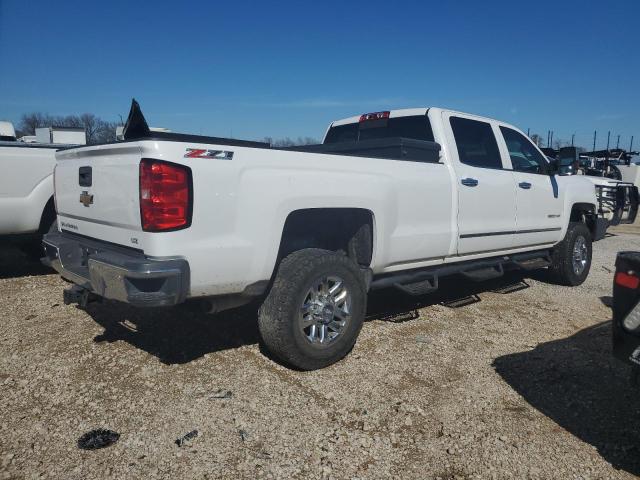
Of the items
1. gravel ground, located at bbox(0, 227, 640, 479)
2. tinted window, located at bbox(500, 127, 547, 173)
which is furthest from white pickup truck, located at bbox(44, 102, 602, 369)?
gravel ground, located at bbox(0, 227, 640, 479)

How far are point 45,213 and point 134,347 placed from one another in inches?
105

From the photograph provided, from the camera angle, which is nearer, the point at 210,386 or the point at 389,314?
the point at 210,386

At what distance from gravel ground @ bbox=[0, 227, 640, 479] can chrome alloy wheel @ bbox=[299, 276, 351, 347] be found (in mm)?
274

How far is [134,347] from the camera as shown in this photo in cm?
389

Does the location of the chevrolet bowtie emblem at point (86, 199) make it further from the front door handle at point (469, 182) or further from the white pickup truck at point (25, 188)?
the front door handle at point (469, 182)

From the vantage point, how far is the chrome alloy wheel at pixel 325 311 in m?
3.46

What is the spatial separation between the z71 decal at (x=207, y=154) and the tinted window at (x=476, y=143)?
262 centimetres

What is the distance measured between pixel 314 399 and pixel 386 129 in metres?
3.15

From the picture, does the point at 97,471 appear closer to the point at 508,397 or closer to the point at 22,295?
the point at 508,397

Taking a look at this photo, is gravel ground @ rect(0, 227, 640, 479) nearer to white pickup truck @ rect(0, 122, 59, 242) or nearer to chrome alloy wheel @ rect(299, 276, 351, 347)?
chrome alloy wheel @ rect(299, 276, 351, 347)

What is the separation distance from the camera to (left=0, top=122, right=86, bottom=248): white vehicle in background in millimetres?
5367

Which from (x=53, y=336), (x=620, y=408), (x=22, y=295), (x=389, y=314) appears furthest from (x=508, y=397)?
(x=22, y=295)

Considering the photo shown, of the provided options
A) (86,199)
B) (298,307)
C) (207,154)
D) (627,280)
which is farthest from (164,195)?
(627,280)

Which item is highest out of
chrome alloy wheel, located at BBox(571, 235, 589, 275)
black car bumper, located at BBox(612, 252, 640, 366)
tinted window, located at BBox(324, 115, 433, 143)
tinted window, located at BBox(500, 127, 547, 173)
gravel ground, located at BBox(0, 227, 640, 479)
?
tinted window, located at BBox(324, 115, 433, 143)
